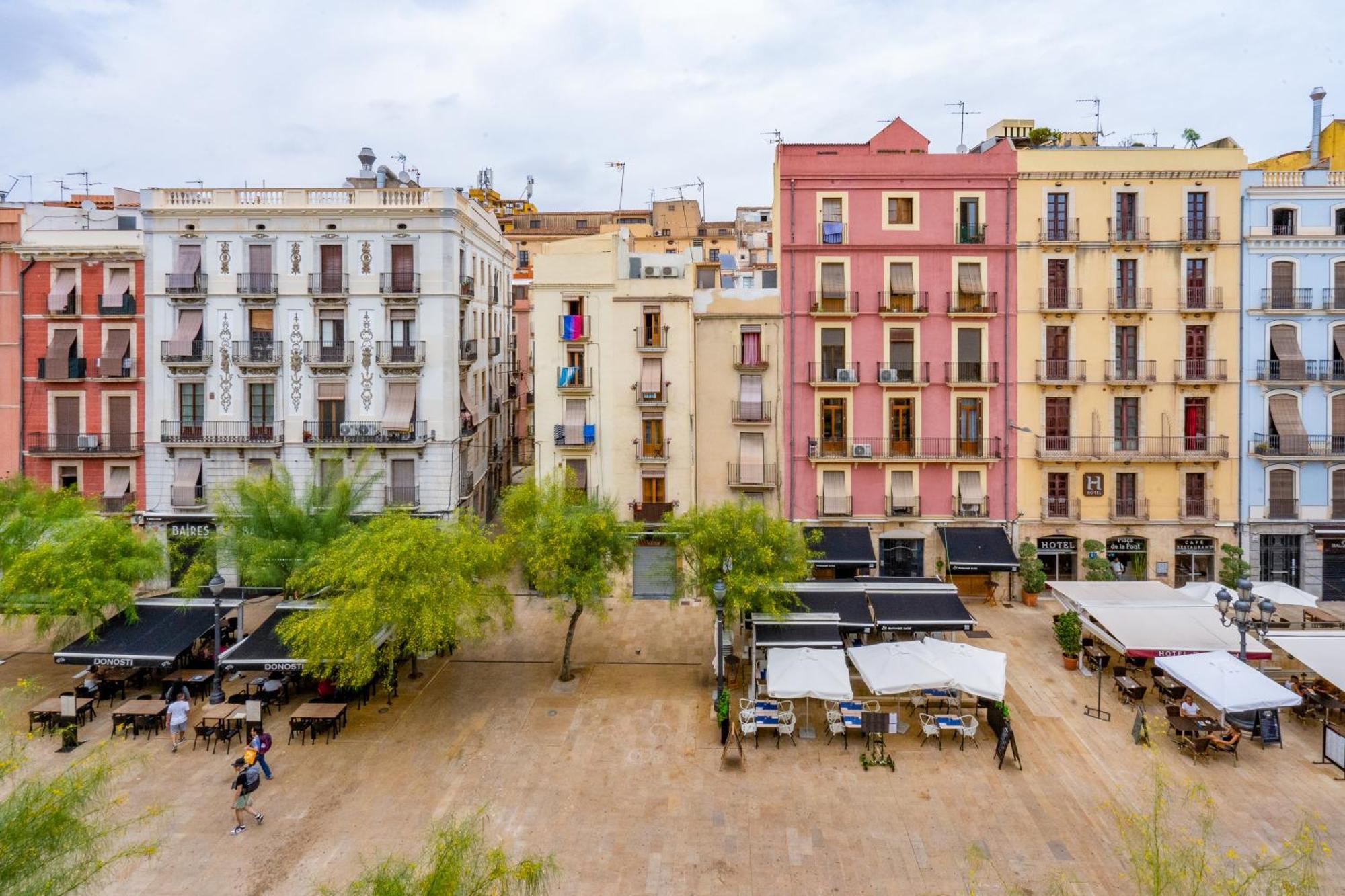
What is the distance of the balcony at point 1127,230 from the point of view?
111 feet

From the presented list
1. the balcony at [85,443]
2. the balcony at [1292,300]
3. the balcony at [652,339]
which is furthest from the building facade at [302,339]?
the balcony at [1292,300]

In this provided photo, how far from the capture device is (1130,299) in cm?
3400

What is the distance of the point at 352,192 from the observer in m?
33.1

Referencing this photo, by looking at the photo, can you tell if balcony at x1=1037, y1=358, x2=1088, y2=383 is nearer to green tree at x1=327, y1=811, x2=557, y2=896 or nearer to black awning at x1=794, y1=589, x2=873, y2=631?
black awning at x1=794, y1=589, x2=873, y2=631

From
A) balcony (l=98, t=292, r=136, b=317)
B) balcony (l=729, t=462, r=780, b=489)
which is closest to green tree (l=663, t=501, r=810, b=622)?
balcony (l=729, t=462, r=780, b=489)

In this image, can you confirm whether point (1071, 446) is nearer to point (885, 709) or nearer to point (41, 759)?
point (885, 709)

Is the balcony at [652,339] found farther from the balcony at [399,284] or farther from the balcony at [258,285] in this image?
the balcony at [258,285]

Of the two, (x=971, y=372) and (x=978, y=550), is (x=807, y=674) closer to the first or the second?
(x=978, y=550)

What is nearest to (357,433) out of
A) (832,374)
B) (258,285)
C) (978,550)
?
(258,285)

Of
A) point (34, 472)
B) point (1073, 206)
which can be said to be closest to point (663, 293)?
point (1073, 206)

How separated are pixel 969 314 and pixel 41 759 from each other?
105ft

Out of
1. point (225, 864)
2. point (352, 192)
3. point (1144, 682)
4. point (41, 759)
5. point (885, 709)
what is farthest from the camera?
point (352, 192)

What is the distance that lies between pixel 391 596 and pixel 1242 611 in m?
20.6

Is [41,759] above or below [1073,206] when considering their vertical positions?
below
